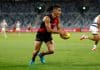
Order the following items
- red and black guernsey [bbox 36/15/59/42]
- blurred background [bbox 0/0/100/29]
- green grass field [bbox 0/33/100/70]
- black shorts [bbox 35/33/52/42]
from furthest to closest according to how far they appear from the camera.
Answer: blurred background [bbox 0/0/100/29] → black shorts [bbox 35/33/52/42] → red and black guernsey [bbox 36/15/59/42] → green grass field [bbox 0/33/100/70]

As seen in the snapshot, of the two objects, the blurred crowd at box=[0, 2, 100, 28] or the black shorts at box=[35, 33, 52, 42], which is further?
the blurred crowd at box=[0, 2, 100, 28]

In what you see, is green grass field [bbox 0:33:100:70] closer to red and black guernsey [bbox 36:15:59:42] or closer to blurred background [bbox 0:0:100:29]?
red and black guernsey [bbox 36:15:59:42]

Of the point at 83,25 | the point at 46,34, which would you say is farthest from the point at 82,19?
the point at 46,34

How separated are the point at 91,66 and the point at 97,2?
6000cm

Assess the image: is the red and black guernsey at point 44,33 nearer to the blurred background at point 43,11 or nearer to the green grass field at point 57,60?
the green grass field at point 57,60

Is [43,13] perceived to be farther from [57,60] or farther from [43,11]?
[57,60]

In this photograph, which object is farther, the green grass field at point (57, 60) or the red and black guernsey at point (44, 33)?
the red and black guernsey at point (44, 33)

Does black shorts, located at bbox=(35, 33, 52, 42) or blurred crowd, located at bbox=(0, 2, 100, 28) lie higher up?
black shorts, located at bbox=(35, 33, 52, 42)

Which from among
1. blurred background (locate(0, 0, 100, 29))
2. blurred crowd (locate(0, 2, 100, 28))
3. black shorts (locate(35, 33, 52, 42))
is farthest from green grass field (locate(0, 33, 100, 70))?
blurred crowd (locate(0, 2, 100, 28))

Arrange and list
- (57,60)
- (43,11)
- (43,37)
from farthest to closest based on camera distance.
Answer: (43,11), (57,60), (43,37)

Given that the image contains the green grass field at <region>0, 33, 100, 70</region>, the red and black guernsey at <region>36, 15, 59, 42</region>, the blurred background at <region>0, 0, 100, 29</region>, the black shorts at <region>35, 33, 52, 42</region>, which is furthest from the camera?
the blurred background at <region>0, 0, 100, 29</region>

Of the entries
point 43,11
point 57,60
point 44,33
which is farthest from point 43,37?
point 43,11

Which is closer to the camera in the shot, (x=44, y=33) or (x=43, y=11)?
(x=44, y=33)

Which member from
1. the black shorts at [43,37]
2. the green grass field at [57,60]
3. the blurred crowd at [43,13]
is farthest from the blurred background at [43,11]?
the black shorts at [43,37]
